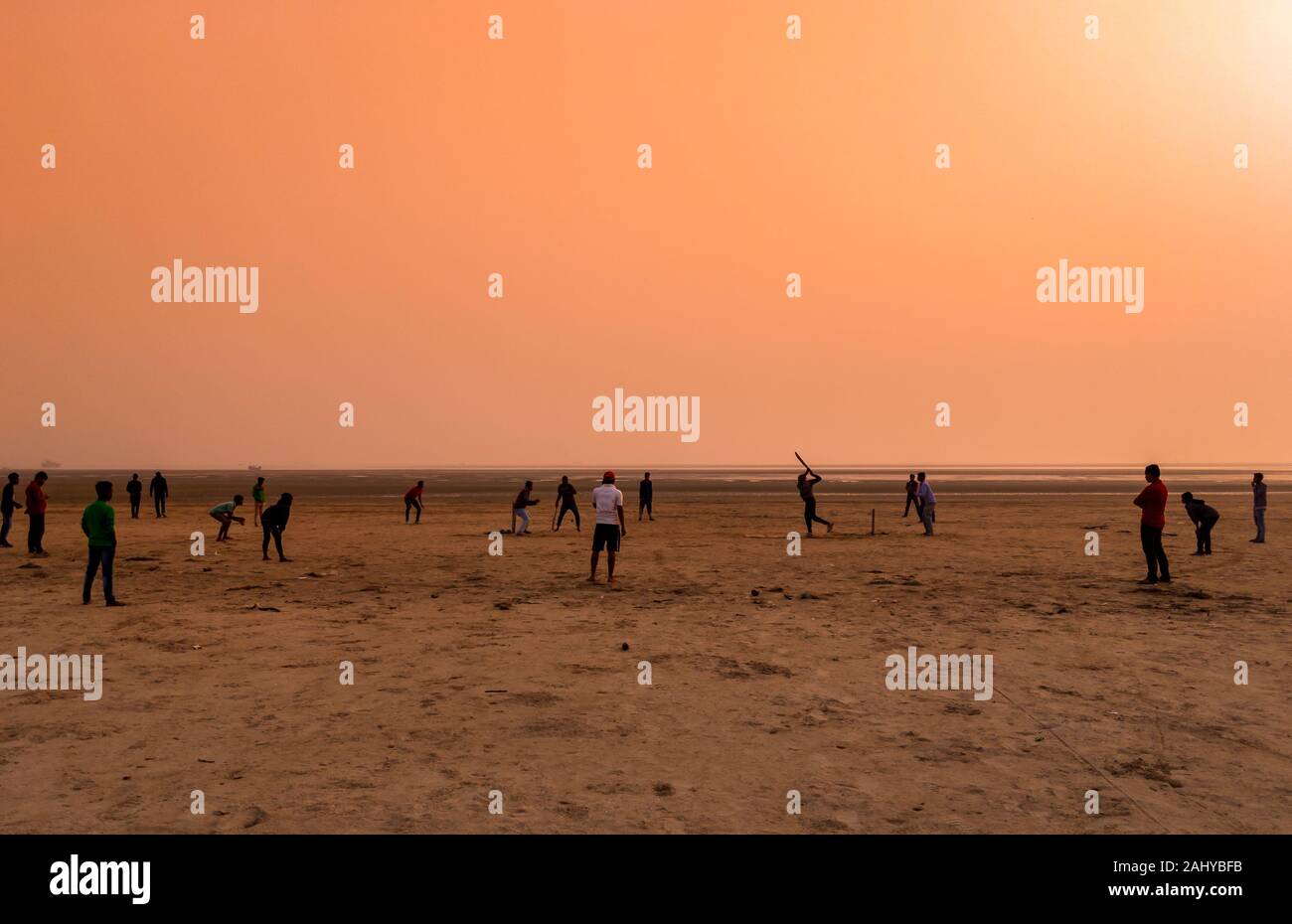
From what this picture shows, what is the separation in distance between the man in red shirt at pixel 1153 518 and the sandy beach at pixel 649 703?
2.23 feet

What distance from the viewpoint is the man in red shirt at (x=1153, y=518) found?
641 inches

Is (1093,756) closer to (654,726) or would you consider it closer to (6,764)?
(654,726)

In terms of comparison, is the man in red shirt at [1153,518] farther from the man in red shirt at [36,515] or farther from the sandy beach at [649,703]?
the man in red shirt at [36,515]

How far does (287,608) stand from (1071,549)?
1922cm

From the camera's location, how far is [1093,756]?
745 centimetres

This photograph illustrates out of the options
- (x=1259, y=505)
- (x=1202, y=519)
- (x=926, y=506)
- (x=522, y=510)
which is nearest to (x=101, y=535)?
(x=522, y=510)

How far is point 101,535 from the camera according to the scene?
14492 millimetres

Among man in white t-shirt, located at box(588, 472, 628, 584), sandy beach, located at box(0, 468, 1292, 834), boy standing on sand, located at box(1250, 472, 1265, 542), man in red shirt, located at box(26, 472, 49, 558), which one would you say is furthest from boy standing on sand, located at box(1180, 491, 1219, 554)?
man in red shirt, located at box(26, 472, 49, 558)

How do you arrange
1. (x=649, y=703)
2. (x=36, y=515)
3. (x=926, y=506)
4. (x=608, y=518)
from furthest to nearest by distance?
(x=926, y=506)
(x=36, y=515)
(x=608, y=518)
(x=649, y=703)

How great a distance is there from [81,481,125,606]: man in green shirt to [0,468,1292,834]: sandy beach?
47 centimetres

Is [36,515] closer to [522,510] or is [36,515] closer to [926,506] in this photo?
[522,510]

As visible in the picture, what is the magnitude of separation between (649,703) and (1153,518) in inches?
466

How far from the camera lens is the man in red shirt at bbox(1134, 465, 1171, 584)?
16281mm
